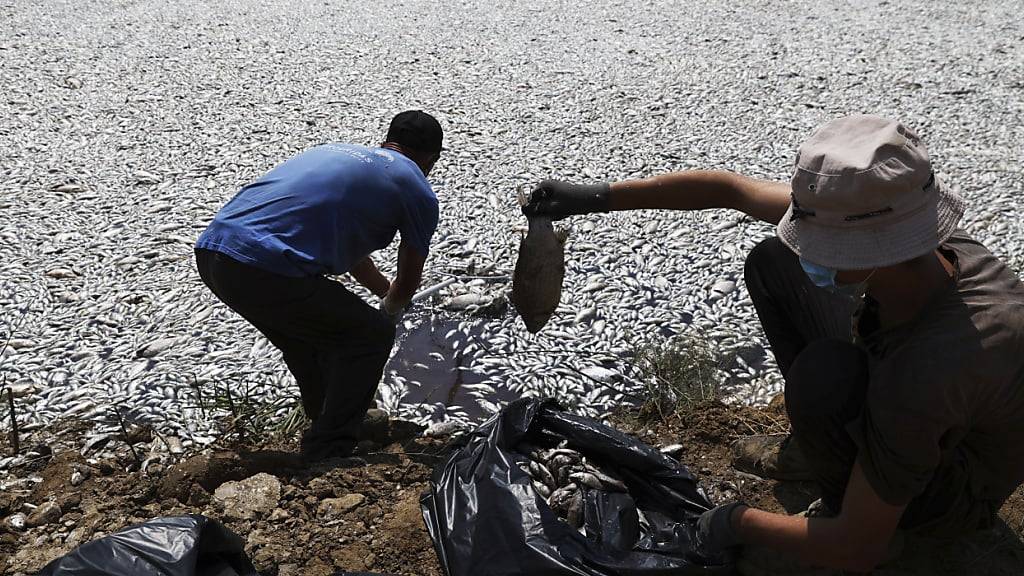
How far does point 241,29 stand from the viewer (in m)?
8.09

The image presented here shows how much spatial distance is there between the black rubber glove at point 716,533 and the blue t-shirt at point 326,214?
1.44 metres

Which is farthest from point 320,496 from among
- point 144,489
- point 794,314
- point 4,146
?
point 4,146

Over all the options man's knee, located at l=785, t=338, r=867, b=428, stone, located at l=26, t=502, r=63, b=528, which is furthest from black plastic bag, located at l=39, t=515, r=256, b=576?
man's knee, located at l=785, t=338, r=867, b=428

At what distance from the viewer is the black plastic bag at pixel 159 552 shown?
7.09 ft

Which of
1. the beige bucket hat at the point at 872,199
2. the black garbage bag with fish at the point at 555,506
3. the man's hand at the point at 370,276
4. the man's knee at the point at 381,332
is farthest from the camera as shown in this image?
the man's hand at the point at 370,276

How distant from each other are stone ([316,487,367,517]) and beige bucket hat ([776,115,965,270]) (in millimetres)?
1658

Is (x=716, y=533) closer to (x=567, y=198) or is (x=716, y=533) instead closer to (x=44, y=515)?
(x=567, y=198)

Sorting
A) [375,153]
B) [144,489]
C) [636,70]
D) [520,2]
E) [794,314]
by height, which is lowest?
[144,489]

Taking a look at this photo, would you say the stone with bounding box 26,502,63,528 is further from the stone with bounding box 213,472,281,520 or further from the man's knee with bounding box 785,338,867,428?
the man's knee with bounding box 785,338,867,428

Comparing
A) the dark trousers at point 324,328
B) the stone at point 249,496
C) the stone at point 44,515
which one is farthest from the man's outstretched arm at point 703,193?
the stone at point 44,515

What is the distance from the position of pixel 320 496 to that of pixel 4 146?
163 inches

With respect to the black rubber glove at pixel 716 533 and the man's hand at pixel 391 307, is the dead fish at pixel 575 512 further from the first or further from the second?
the man's hand at pixel 391 307

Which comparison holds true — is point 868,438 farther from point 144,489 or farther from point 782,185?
point 144,489

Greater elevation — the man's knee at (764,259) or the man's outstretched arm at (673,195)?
the man's outstretched arm at (673,195)
